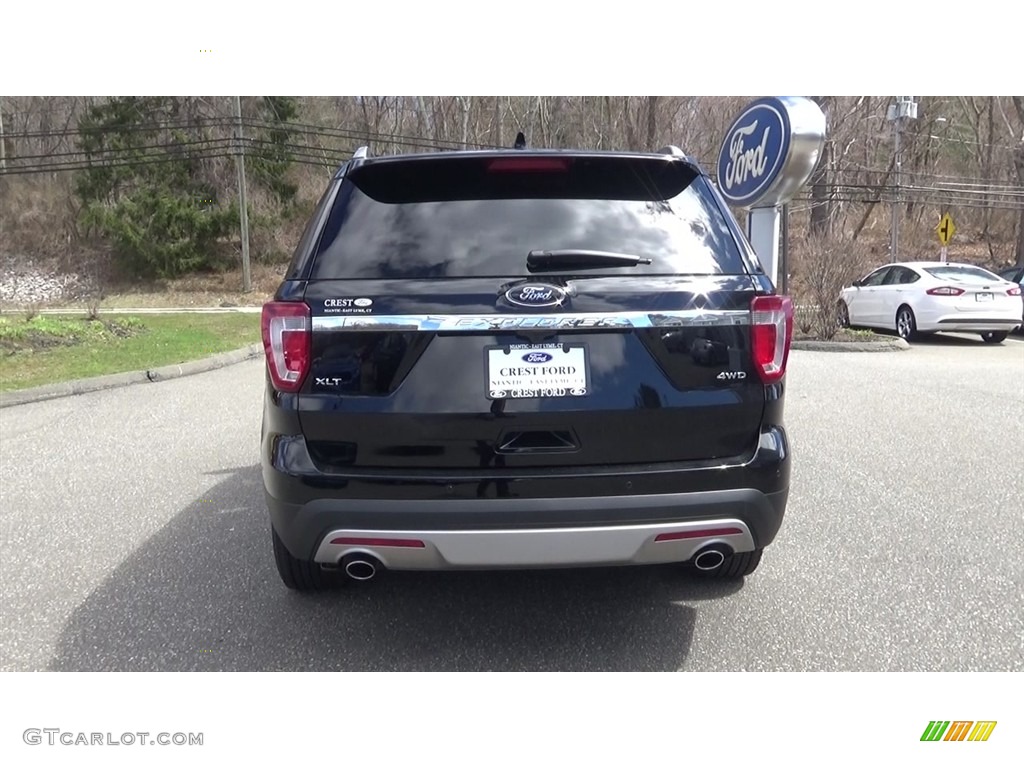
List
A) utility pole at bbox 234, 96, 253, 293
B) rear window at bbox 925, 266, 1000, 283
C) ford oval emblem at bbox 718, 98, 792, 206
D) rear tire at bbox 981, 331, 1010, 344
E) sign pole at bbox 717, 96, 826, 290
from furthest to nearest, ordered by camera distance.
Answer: utility pole at bbox 234, 96, 253, 293, rear tire at bbox 981, 331, 1010, 344, rear window at bbox 925, 266, 1000, 283, ford oval emblem at bbox 718, 98, 792, 206, sign pole at bbox 717, 96, 826, 290

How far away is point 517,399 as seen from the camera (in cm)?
231

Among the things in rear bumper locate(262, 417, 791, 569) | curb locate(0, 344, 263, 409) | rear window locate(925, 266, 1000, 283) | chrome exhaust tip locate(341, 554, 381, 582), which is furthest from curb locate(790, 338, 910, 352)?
chrome exhaust tip locate(341, 554, 381, 582)

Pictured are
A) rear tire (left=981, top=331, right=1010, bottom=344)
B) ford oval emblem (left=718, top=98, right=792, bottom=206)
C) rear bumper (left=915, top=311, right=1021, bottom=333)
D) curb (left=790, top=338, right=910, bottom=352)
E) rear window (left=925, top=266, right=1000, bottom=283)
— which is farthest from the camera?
rear tire (left=981, top=331, right=1010, bottom=344)

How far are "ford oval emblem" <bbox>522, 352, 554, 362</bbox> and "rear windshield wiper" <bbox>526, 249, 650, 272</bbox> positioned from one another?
29 cm

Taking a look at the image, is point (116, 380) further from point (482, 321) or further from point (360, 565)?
point (482, 321)

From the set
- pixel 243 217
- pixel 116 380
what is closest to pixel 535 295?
pixel 116 380

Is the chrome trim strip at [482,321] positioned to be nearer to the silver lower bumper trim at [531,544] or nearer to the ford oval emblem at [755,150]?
the silver lower bumper trim at [531,544]

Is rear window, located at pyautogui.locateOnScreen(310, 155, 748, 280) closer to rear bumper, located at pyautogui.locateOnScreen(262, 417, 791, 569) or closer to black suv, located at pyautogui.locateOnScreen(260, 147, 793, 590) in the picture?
black suv, located at pyautogui.locateOnScreen(260, 147, 793, 590)

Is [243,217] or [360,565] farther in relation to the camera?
[243,217]

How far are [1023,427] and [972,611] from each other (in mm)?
3994

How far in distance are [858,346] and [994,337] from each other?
3.09m

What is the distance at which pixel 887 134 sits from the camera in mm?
33500

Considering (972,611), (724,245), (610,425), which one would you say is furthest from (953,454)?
(610,425)

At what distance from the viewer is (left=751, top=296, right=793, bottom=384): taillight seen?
2.41 m
